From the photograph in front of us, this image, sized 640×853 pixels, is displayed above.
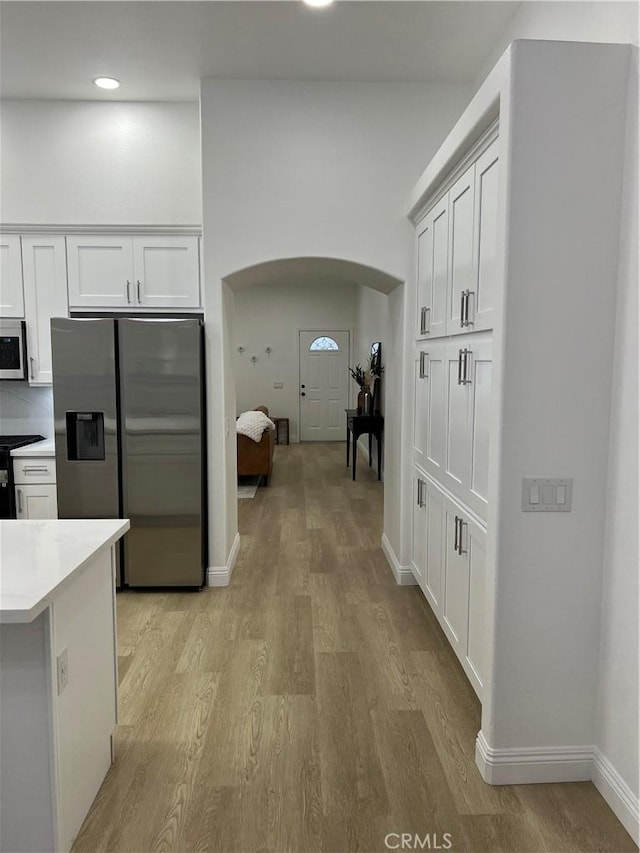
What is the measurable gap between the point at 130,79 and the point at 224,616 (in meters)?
3.42

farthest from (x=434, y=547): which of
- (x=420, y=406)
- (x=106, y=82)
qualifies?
(x=106, y=82)

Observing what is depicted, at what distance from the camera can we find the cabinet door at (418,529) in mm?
3621

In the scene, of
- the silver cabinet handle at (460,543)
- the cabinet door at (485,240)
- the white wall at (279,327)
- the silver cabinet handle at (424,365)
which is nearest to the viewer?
the cabinet door at (485,240)

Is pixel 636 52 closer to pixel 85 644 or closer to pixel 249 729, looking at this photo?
pixel 85 644

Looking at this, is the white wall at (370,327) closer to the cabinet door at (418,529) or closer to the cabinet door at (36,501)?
the cabinet door at (418,529)

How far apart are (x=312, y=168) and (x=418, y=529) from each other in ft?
7.97

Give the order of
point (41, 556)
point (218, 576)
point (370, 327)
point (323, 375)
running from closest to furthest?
1. point (41, 556)
2. point (218, 576)
3. point (370, 327)
4. point (323, 375)

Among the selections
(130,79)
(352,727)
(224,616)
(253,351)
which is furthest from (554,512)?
(253,351)

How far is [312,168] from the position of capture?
12.8ft

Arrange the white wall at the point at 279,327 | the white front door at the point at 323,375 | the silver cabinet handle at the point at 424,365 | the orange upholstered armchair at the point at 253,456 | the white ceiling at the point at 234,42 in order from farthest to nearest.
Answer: the white front door at the point at 323,375 → the white wall at the point at 279,327 → the orange upholstered armchair at the point at 253,456 → the silver cabinet handle at the point at 424,365 → the white ceiling at the point at 234,42

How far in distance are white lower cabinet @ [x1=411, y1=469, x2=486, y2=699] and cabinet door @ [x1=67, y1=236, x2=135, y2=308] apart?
8.02 feet

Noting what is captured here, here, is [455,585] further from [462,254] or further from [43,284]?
[43,284]

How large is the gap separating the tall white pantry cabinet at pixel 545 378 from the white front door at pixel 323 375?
8.58 meters

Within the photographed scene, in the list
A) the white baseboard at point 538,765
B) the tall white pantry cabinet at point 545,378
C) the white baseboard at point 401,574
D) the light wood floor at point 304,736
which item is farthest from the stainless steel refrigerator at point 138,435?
the white baseboard at point 538,765
